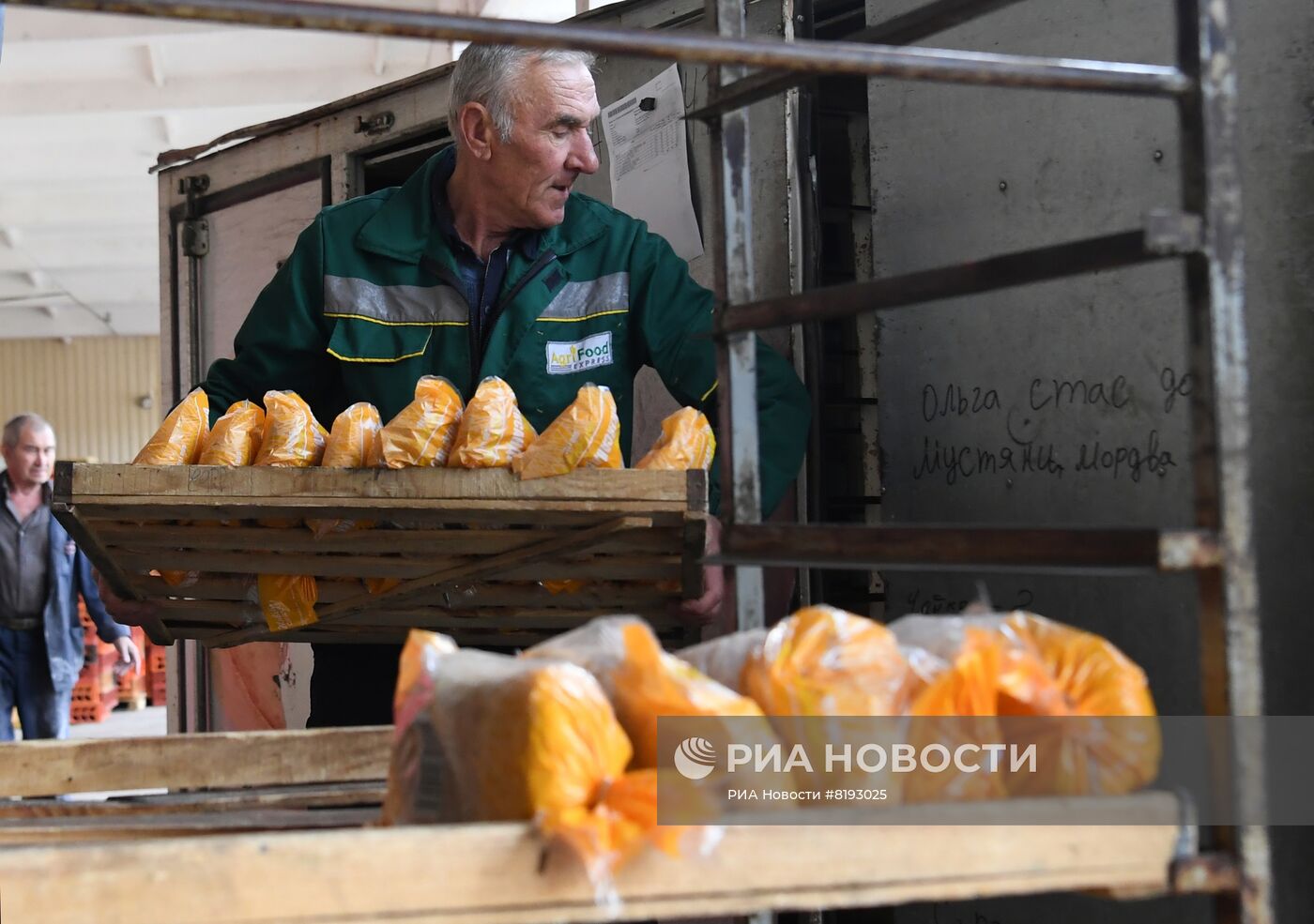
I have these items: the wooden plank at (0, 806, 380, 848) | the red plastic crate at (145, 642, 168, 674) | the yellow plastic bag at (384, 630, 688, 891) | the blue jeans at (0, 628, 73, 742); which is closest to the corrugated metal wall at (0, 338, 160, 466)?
the red plastic crate at (145, 642, 168, 674)

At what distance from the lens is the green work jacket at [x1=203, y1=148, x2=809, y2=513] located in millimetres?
2820

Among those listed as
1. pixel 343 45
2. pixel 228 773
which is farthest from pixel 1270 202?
pixel 343 45

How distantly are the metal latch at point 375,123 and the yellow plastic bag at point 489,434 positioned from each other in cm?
220

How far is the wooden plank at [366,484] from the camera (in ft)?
6.86

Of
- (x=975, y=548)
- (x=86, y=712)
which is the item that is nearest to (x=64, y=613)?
(x=86, y=712)

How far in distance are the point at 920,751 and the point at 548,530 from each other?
101cm

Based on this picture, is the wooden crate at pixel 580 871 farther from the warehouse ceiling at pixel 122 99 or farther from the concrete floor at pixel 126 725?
the concrete floor at pixel 126 725

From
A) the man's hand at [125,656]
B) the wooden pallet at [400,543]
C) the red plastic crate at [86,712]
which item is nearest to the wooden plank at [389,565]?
the wooden pallet at [400,543]

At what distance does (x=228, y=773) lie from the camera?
1.91m

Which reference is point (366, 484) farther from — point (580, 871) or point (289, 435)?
point (580, 871)

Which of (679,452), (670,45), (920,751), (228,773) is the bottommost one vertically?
(228,773)

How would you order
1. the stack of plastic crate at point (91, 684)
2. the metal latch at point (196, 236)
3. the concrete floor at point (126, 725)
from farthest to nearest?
the stack of plastic crate at point (91, 684) < the concrete floor at point (126, 725) < the metal latch at point (196, 236)

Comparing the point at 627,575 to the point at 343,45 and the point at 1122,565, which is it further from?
the point at 343,45

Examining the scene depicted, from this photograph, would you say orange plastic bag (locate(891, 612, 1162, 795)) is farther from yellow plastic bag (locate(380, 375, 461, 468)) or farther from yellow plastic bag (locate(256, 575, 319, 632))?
yellow plastic bag (locate(256, 575, 319, 632))
